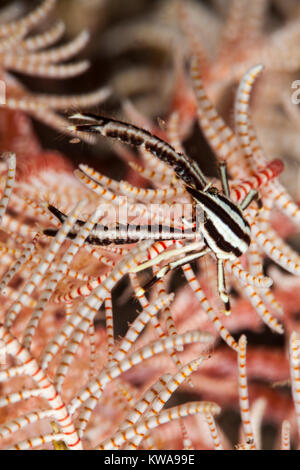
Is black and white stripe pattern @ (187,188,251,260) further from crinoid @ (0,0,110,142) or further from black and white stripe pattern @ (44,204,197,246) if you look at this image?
crinoid @ (0,0,110,142)

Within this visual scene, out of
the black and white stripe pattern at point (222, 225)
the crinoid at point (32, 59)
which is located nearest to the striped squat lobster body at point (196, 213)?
the black and white stripe pattern at point (222, 225)

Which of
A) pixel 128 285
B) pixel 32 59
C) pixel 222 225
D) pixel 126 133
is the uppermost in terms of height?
pixel 32 59

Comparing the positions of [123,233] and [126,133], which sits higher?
[126,133]

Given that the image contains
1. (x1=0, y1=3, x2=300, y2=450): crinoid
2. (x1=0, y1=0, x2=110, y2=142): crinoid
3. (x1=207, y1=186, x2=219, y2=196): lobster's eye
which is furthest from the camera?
(x1=0, y1=0, x2=110, y2=142): crinoid

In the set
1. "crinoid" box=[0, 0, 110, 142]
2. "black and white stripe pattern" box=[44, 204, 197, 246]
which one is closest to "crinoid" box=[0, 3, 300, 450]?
"black and white stripe pattern" box=[44, 204, 197, 246]

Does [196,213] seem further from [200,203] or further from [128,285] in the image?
[128,285]

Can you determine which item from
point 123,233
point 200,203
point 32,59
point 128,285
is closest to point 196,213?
point 200,203

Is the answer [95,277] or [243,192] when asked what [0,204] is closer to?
[95,277]

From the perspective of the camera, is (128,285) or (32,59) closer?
(128,285)
